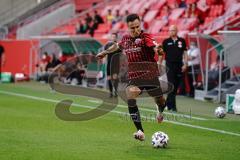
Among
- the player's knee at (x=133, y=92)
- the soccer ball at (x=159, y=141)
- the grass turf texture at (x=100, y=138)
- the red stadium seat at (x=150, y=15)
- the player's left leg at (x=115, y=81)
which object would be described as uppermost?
the red stadium seat at (x=150, y=15)

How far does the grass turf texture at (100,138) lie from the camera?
9.62 meters

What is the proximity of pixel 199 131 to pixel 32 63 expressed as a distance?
22.2m

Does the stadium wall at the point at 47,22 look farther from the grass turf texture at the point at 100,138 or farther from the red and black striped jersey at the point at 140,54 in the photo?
the red and black striped jersey at the point at 140,54

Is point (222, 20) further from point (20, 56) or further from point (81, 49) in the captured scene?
point (20, 56)

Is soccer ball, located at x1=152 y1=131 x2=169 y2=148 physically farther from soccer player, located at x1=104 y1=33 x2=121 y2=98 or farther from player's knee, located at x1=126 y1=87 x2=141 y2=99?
soccer player, located at x1=104 y1=33 x2=121 y2=98

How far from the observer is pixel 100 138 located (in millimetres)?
11414

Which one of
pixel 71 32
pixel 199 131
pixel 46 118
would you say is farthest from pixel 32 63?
pixel 199 131

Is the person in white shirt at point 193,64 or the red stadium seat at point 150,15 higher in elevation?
the red stadium seat at point 150,15

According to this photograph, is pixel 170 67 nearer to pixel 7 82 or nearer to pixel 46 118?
pixel 46 118

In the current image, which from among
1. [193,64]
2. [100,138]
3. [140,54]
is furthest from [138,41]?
[193,64]

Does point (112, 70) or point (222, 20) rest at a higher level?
point (222, 20)

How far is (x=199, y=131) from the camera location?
42.5 ft

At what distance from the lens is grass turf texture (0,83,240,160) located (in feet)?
31.6

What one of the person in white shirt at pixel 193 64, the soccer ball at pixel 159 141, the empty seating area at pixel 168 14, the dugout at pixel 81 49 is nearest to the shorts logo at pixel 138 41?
the soccer ball at pixel 159 141
